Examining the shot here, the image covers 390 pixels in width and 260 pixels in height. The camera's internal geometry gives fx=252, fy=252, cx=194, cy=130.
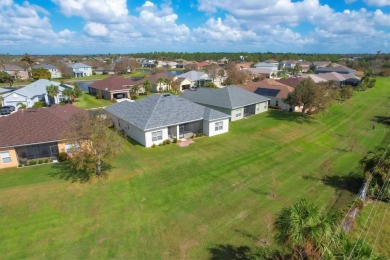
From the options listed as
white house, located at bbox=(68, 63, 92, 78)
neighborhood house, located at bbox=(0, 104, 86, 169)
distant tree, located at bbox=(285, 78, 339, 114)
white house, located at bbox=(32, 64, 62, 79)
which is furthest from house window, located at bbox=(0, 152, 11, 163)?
white house, located at bbox=(68, 63, 92, 78)

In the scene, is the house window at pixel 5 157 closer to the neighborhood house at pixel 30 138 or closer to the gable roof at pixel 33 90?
the neighborhood house at pixel 30 138

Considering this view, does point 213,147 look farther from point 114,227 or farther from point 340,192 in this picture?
point 114,227

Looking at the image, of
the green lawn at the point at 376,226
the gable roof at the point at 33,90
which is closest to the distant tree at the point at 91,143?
the green lawn at the point at 376,226

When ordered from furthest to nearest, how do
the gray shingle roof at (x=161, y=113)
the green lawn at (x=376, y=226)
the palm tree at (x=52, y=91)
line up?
the palm tree at (x=52, y=91) → the gray shingle roof at (x=161, y=113) → the green lawn at (x=376, y=226)

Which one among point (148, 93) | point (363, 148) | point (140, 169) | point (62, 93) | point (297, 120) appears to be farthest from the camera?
point (148, 93)

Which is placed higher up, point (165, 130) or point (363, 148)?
point (165, 130)

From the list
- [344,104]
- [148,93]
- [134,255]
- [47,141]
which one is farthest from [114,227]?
[344,104]
